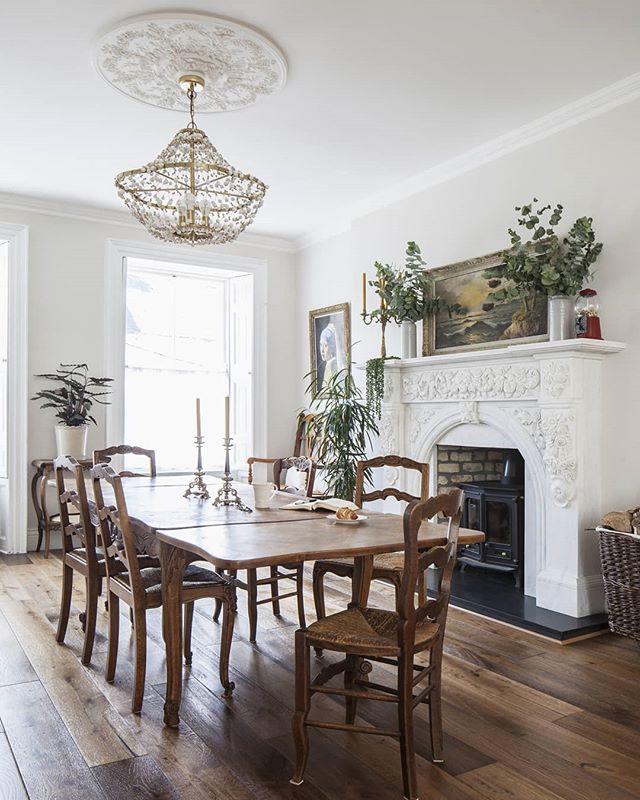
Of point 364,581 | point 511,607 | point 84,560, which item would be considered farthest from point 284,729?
point 511,607

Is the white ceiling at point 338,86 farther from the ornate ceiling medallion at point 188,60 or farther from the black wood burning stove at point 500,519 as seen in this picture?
the black wood burning stove at point 500,519

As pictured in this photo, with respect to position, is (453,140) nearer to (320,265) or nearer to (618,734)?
(320,265)

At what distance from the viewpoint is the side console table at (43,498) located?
5.58 meters

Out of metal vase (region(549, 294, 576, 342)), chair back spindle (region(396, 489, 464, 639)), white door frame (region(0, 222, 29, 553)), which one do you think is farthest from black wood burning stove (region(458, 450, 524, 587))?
white door frame (region(0, 222, 29, 553))

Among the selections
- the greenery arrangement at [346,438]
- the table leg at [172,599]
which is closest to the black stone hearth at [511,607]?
the greenery arrangement at [346,438]

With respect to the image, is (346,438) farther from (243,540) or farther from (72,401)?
(243,540)

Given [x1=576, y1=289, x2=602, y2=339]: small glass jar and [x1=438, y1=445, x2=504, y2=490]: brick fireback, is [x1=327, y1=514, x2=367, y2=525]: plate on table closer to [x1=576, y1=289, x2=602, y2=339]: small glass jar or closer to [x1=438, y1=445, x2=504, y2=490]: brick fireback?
[x1=576, y1=289, x2=602, y2=339]: small glass jar

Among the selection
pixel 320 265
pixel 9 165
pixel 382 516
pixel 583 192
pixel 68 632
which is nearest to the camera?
pixel 382 516

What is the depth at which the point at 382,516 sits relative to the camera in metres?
3.20

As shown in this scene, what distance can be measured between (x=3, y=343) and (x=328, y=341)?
2.87 meters

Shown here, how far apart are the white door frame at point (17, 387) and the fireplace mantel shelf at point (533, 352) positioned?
10.8ft

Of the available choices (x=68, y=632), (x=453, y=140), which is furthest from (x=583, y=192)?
(x=68, y=632)

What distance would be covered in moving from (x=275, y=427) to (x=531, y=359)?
3423mm

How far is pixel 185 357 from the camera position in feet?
22.7
